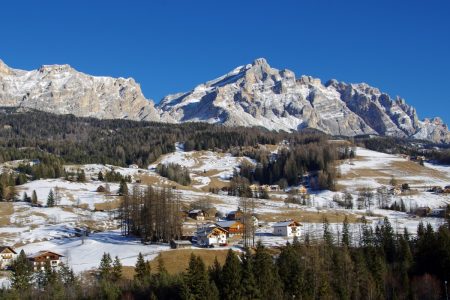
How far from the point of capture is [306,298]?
77750 millimetres

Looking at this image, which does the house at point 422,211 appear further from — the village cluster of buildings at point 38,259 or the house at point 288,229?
the village cluster of buildings at point 38,259

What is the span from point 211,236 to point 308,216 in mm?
52261

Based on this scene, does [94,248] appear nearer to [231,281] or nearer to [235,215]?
[231,281]

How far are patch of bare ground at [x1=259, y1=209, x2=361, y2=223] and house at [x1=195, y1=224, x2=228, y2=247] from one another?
4033 cm

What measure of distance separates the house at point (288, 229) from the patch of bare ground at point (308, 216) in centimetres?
2346

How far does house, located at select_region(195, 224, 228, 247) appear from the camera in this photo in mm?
117625

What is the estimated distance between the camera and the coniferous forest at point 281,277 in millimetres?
74125

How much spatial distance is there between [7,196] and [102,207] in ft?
106

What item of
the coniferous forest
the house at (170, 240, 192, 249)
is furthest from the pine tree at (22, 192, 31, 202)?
the coniferous forest

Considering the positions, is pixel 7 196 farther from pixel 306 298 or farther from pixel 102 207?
pixel 306 298

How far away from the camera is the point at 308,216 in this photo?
534 feet

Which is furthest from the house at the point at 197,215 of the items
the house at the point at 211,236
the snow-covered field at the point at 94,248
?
the house at the point at 211,236

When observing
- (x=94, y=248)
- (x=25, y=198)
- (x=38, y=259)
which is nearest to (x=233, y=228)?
(x=94, y=248)

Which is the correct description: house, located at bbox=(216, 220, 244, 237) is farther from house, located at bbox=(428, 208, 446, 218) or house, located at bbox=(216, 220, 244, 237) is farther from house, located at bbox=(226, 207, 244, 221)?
house, located at bbox=(428, 208, 446, 218)
